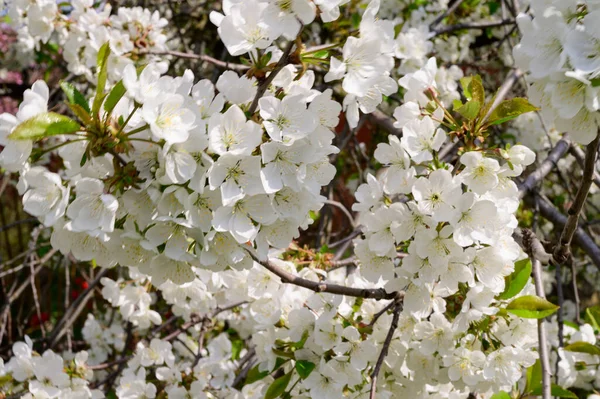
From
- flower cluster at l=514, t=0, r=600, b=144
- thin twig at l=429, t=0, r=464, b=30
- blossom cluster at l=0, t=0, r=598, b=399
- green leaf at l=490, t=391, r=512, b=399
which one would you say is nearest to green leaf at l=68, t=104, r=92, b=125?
blossom cluster at l=0, t=0, r=598, b=399

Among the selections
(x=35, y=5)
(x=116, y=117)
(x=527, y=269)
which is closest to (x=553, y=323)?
(x=527, y=269)

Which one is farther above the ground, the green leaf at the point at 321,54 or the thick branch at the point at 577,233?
the thick branch at the point at 577,233

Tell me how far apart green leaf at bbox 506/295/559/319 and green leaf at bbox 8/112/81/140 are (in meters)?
0.97

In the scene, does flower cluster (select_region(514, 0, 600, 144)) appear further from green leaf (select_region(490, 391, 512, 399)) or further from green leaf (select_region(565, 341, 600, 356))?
green leaf (select_region(565, 341, 600, 356))

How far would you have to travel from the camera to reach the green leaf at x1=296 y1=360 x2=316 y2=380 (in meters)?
1.31

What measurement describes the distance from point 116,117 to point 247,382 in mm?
864

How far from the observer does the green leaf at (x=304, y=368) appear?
1310 mm

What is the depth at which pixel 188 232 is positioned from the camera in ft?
3.11

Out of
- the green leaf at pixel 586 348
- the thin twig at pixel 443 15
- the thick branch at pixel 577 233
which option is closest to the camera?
the green leaf at pixel 586 348

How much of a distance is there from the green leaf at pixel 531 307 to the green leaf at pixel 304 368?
469 mm

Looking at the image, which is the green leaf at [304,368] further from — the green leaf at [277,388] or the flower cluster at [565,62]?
the flower cluster at [565,62]

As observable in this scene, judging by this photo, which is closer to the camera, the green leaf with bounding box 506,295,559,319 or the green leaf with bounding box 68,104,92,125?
the green leaf with bounding box 68,104,92,125

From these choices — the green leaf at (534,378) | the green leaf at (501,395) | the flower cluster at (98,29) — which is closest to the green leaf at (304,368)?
the green leaf at (501,395)

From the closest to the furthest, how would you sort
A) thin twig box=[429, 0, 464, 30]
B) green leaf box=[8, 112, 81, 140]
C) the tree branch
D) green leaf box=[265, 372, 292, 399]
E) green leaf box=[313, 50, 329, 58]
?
green leaf box=[8, 112, 81, 140]
green leaf box=[313, 50, 329, 58]
green leaf box=[265, 372, 292, 399]
the tree branch
thin twig box=[429, 0, 464, 30]
